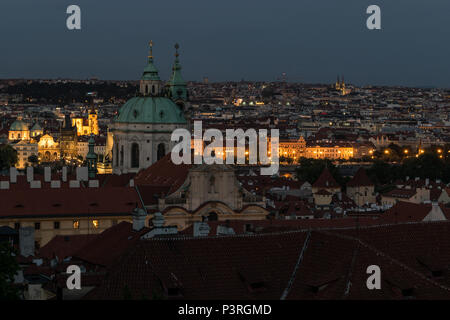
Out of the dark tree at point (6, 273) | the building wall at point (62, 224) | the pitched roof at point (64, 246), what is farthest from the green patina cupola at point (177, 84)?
the dark tree at point (6, 273)

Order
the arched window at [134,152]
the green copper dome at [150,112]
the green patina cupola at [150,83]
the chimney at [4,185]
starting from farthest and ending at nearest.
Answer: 1. the green patina cupola at [150,83]
2. the green copper dome at [150,112]
3. the arched window at [134,152]
4. the chimney at [4,185]

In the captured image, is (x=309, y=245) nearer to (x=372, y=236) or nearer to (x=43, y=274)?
(x=372, y=236)

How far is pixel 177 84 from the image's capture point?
80625 mm

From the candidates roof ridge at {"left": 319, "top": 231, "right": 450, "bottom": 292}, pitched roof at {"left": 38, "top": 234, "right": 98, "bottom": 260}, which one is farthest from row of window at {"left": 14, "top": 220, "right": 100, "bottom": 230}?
roof ridge at {"left": 319, "top": 231, "right": 450, "bottom": 292}

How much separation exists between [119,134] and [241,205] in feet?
81.9

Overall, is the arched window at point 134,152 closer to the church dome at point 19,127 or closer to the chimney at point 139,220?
the chimney at point 139,220

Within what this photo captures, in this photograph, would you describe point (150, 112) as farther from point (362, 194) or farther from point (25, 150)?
point (25, 150)

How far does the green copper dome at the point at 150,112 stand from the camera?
71000 mm

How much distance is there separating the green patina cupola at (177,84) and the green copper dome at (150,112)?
24.2 feet

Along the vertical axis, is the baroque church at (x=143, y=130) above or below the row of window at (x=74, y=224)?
above

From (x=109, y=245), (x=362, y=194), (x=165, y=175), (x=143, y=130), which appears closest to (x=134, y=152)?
(x=143, y=130)

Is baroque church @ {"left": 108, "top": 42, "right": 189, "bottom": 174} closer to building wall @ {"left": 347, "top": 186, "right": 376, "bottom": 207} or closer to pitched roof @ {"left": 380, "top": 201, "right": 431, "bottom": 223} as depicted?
building wall @ {"left": 347, "top": 186, "right": 376, "bottom": 207}

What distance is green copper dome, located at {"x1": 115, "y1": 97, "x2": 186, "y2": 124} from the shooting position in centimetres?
7100

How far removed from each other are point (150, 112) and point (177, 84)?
1000 centimetres
